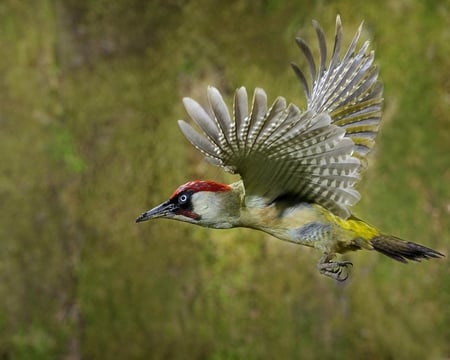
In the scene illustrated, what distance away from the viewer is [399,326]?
22.0 feet

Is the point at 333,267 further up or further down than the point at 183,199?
further down

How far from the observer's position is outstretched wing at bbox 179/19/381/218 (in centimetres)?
332

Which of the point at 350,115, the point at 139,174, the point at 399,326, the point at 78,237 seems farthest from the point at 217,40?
the point at 350,115

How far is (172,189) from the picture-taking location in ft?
25.9

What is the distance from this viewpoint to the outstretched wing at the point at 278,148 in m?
3.32

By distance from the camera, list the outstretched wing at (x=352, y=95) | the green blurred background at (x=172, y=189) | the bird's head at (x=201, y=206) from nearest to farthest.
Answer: the bird's head at (x=201, y=206) → the outstretched wing at (x=352, y=95) → the green blurred background at (x=172, y=189)

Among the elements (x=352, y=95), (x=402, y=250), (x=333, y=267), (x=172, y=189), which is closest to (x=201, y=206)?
(x=333, y=267)

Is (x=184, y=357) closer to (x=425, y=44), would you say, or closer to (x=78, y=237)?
(x=78, y=237)

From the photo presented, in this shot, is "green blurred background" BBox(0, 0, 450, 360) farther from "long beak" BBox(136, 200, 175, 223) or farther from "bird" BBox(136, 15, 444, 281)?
"long beak" BBox(136, 200, 175, 223)

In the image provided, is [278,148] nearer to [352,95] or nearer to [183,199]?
[183,199]

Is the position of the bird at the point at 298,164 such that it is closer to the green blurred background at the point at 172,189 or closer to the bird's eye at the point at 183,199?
the bird's eye at the point at 183,199

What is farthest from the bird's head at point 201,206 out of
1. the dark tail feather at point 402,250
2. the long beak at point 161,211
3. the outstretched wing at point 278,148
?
the dark tail feather at point 402,250

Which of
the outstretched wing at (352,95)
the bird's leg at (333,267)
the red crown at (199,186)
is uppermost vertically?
the outstretched wing at (352,95)

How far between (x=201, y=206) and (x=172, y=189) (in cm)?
415
